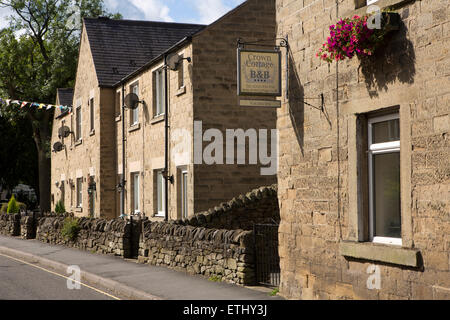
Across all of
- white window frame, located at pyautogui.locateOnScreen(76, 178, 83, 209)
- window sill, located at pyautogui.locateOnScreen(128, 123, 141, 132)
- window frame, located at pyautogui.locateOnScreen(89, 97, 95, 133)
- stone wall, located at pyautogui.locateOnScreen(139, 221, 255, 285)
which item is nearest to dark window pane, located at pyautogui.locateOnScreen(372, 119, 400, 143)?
stone wall, located at pyautogui.locateOnScreen(139, 221, 255, 285)

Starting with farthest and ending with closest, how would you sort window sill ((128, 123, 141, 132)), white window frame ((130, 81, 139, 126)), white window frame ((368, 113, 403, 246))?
white window frame ((130, 81, 139, 126)), window sill ((128, 123, 141, 132)), white window frame ((368, 113, 403, 246))

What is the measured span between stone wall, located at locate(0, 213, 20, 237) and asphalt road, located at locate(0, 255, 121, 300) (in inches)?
540

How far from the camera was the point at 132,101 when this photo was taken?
22938 mm

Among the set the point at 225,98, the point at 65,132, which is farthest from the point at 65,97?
the point at 225,98

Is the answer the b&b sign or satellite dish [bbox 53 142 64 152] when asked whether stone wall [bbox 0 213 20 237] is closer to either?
satellite dish [bbox 53 142 64 152]

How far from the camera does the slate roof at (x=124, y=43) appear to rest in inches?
1107

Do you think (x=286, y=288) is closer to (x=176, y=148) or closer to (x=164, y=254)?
(x=164, y=254)

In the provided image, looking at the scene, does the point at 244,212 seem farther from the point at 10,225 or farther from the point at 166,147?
the point at 10,225

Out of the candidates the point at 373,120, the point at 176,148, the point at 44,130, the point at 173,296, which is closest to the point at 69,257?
the point at 176,148

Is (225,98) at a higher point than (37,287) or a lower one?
higher

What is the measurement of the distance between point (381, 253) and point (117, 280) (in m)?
6.67

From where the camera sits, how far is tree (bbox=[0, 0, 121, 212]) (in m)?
43.7

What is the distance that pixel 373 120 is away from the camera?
9.20 m

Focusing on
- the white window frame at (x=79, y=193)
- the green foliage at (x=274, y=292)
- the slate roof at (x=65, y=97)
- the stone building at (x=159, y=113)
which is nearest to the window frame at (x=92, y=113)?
the stone building at (x=159, y=113)
